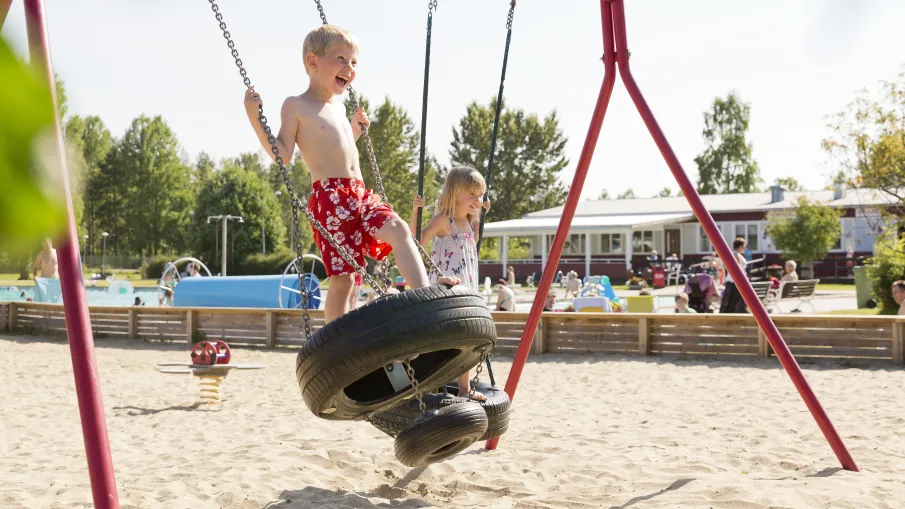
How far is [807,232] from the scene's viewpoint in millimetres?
35156

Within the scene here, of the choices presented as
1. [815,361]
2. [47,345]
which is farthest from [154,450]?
[47,345]

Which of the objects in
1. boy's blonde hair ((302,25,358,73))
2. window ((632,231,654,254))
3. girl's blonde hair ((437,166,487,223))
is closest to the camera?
boy's blonde hair ((302,25,358,73))

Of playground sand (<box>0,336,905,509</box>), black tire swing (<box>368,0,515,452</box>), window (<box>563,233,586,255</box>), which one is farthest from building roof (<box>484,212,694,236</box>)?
black tire swing (<box>368,0,515,452</box>)

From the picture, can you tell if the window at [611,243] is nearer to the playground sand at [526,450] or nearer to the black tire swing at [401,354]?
the playground sand at [526,450]

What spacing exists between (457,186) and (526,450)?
193 centimetres

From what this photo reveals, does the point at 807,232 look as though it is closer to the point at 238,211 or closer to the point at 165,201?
the point at 238,211

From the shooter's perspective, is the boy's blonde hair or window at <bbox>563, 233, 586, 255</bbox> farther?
window at <bbox>563, 233, 586, 255</bbox>

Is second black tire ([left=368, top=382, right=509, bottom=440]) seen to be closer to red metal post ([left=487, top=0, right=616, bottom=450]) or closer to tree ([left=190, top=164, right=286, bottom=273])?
red metal post ([left=487, top=0, right=616, bottom=450])

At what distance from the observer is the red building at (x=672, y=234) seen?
3756 centimetres

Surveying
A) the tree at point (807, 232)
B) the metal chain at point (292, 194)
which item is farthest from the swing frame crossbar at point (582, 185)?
the tree at point (807, 232)

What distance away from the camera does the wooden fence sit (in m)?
10.2

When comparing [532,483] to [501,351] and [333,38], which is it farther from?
[501,351]

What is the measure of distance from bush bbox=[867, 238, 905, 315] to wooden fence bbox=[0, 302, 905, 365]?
5720 mm

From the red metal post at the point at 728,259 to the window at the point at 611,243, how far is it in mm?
38117
